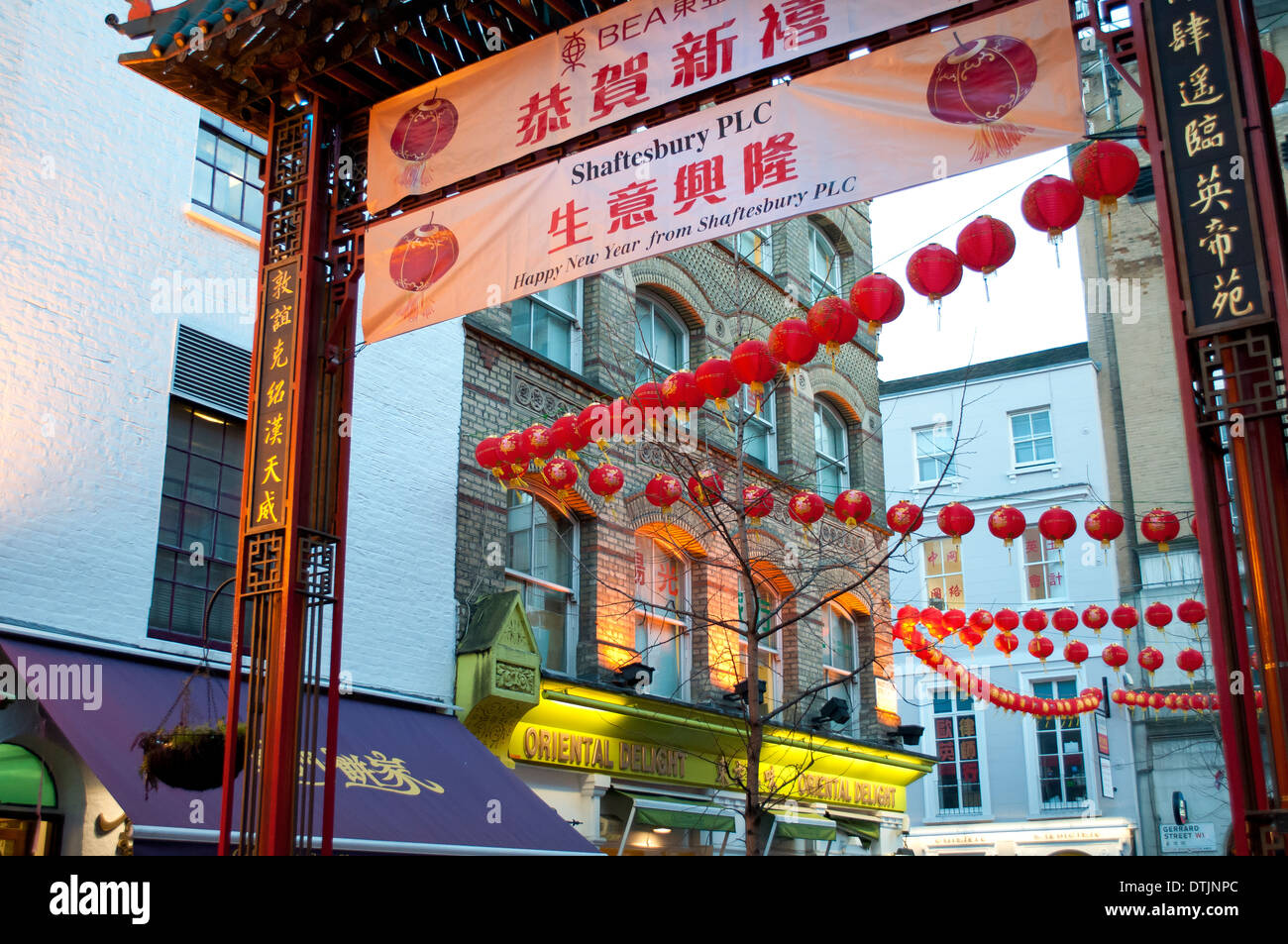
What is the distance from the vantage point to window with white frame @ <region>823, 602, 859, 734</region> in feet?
71.1

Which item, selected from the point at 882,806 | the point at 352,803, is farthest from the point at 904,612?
the point at 352,803

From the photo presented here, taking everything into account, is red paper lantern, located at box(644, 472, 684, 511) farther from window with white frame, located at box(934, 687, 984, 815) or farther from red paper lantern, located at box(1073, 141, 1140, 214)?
window with white frame, located at box(934, 687, 984, 815)

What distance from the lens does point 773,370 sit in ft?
36.6

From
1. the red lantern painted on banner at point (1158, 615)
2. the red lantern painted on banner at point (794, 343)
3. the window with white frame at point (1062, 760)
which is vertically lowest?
the window with white frame at point (1062, 760)

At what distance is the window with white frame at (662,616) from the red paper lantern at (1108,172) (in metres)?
10.1

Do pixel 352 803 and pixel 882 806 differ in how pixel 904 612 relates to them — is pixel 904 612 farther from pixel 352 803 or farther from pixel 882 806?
pixel 352 803

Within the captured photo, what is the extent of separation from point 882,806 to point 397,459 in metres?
12.6

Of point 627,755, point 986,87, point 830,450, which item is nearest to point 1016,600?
point 830,450

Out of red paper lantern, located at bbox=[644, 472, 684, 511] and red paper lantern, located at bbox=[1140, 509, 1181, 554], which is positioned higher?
red paper lantern, located at bbox=[644, 472, 684, 511]

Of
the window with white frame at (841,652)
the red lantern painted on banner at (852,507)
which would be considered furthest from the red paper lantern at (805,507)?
the window with white frame at (841,652)

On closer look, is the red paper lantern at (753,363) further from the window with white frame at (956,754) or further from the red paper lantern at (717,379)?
the window with white frame at (956,754)

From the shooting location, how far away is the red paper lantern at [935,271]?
347 inches

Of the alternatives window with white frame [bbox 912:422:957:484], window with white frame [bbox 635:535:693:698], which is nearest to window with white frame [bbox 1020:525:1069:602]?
window with white frame [bbox 912:422:957:484]

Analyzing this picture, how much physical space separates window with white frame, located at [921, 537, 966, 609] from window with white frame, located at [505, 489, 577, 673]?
64.5ft
